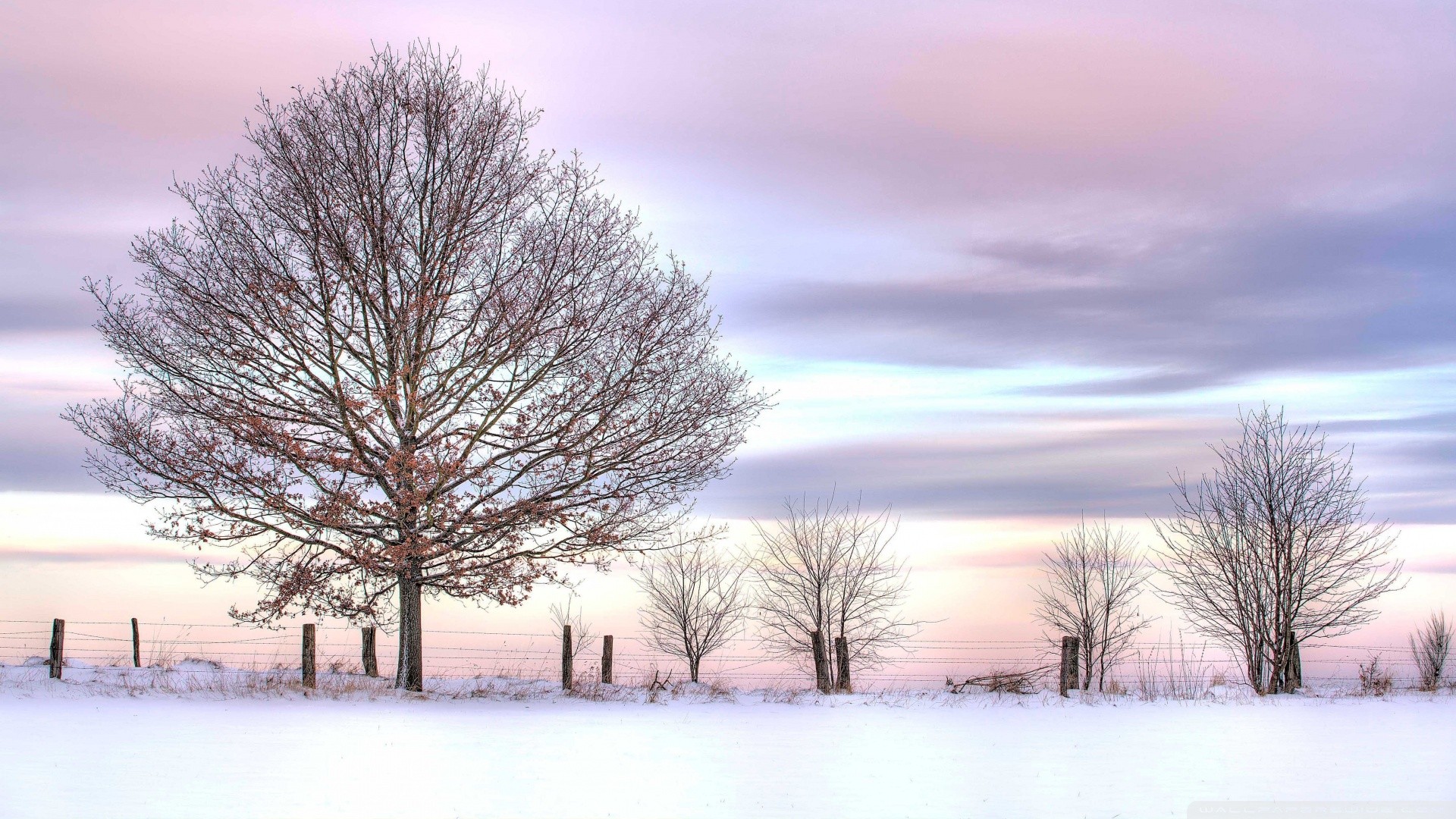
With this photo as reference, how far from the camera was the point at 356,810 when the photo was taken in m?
9.74

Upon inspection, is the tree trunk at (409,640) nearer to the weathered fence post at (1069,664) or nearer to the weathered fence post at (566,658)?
the weathered fence post at (566,658)

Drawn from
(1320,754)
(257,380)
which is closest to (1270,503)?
(1320,754)

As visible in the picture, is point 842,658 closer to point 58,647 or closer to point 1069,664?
point 1069,664

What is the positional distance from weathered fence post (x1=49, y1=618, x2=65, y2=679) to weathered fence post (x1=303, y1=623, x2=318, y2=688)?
4.61m

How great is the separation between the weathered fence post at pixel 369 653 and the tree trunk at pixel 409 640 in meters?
2.74

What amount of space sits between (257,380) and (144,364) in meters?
2.05

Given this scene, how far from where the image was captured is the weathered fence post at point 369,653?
22984mm

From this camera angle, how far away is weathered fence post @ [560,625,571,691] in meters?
22.8

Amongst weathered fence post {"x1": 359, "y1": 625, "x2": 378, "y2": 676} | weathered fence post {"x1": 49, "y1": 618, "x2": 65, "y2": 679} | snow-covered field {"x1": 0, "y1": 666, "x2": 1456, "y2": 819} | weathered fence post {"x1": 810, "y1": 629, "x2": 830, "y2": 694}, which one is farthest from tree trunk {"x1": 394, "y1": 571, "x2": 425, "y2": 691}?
weathered fence post {"x1": 810, "y1": 629, "x2": 830, "y2": 694}

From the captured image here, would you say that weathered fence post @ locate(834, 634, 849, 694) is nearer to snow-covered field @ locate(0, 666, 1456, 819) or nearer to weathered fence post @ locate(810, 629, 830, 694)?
weathered fence post @ locate(810, 629, 830, 694)

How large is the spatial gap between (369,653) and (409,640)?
3326mm

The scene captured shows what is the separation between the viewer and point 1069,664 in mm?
22250

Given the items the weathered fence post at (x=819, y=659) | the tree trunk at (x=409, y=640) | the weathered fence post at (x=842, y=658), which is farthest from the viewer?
the weathered fence post at (x=842, y=658)

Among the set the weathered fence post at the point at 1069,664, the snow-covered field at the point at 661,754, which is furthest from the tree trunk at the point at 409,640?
the weathered fence post at the point at 1069,664
